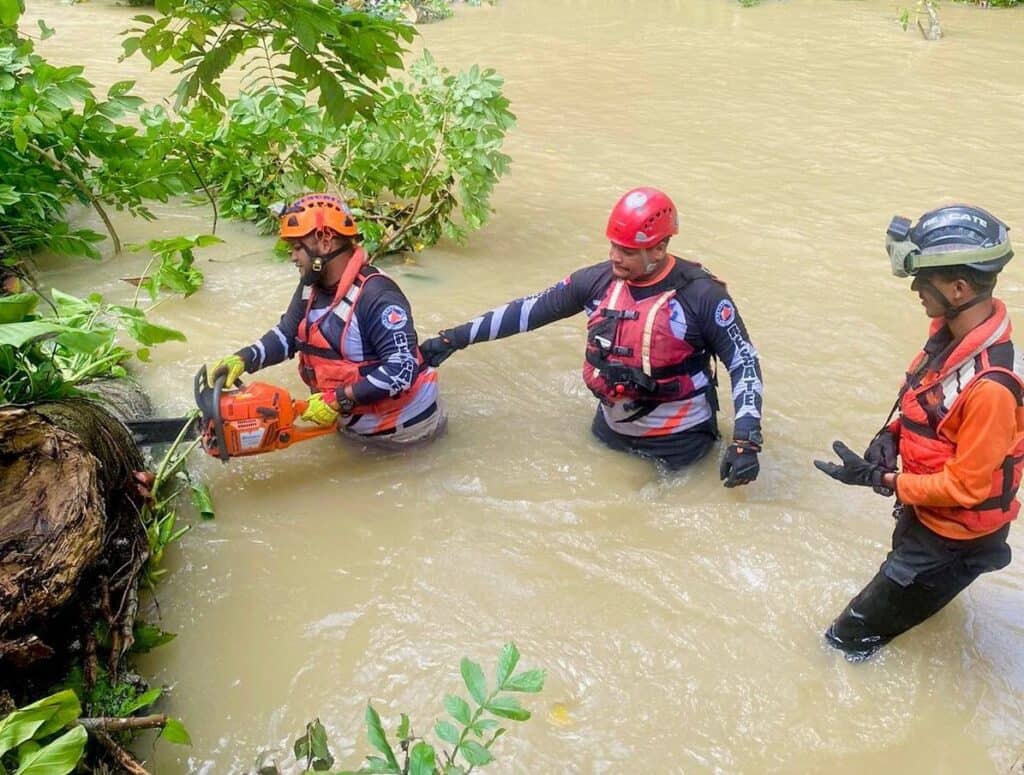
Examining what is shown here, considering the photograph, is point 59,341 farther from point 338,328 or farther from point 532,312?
point 532,312

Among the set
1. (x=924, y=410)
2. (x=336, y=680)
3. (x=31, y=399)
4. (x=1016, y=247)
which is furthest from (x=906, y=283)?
(x=31, y=399)

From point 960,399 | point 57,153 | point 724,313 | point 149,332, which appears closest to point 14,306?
point 149,332

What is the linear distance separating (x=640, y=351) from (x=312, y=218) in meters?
1.60

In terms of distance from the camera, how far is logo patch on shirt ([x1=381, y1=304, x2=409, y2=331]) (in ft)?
12.7

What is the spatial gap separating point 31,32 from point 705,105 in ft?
38.9

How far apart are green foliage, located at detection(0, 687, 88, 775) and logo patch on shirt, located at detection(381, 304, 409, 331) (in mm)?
2116

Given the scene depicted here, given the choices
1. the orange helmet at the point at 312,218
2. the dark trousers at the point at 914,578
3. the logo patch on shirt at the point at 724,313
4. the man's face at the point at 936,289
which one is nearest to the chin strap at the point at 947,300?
the man's face at the point at 936,289

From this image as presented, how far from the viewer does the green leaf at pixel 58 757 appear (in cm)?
191

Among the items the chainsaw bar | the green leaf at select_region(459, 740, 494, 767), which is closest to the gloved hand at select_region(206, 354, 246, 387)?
the chainsaw bar

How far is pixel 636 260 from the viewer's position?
3.67 metres

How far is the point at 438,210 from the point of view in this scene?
647 centimetres

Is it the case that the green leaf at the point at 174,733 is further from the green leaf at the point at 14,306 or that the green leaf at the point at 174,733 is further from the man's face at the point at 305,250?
the man's face at the point at 305,250

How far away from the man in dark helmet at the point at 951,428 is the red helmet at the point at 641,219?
107 cm

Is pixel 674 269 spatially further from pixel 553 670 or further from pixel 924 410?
pixel 553 670
